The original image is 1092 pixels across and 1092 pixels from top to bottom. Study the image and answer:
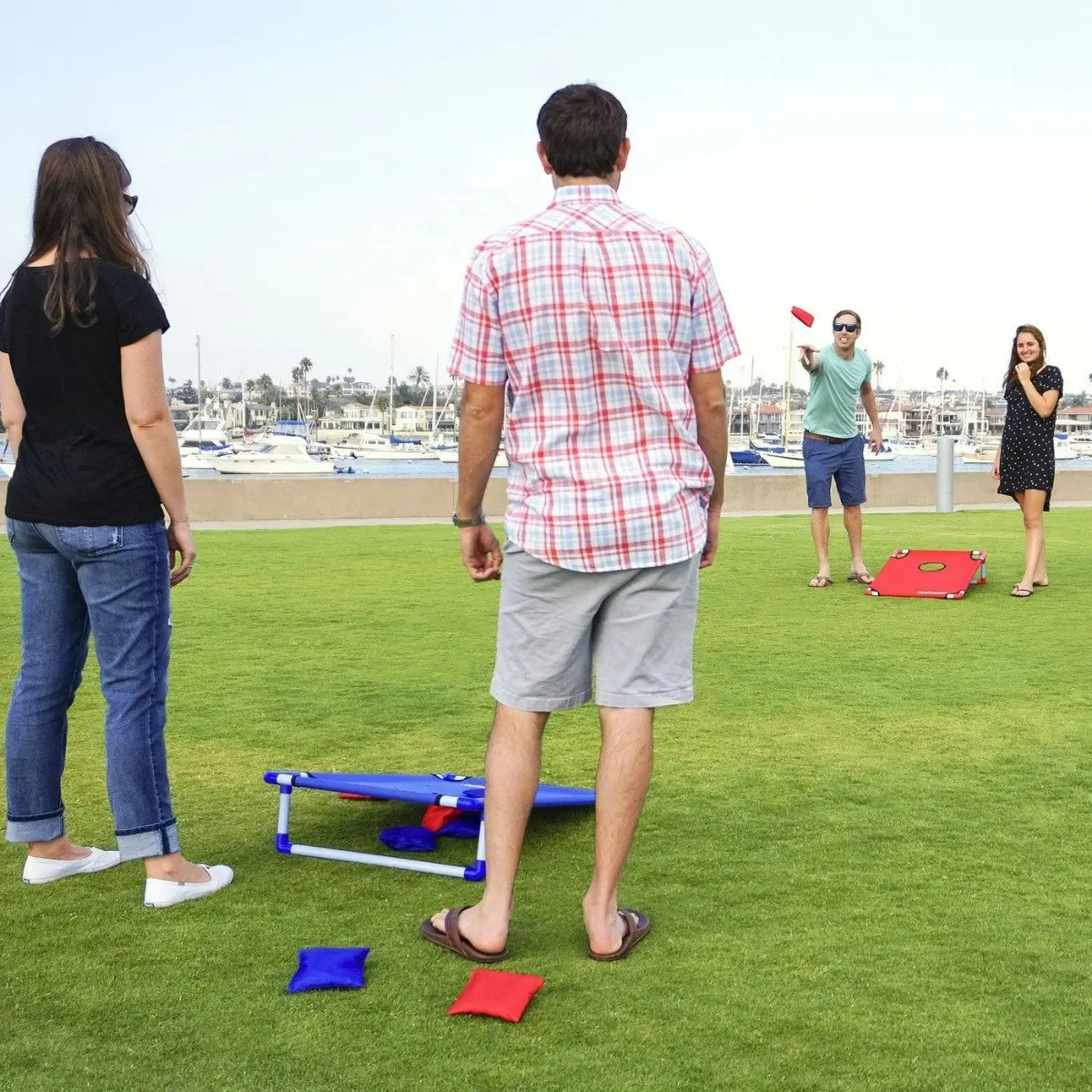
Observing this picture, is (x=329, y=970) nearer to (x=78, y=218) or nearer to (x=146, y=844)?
(x=146, y=844)

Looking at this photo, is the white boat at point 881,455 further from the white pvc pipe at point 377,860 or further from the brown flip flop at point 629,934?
the brown flip flop at point 629,934

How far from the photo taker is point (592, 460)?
3.03 metres

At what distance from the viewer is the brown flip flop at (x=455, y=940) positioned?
123 inches

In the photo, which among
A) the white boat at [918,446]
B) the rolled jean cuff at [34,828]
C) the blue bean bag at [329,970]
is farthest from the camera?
the white boat at [918,446]

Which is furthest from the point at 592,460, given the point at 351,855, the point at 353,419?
the point at 353,419

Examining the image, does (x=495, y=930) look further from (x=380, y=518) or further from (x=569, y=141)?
(x=380, y=518)

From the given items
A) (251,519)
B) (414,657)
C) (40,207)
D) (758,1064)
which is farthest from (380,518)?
(758,1064)

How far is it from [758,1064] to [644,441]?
1.26 m

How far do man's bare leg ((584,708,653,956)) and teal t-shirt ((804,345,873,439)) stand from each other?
6628 mm

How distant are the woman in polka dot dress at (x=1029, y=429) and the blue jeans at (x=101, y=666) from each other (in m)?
6.83

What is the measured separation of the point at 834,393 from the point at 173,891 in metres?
6.87

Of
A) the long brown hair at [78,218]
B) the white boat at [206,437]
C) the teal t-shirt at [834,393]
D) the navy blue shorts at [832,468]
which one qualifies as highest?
the long brown hair at [78,218]

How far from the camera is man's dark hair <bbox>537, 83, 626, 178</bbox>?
304cm

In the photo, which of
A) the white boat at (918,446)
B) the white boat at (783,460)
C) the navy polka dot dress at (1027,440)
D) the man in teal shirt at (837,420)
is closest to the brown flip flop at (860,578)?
the man in teal shirt at (837,420)
